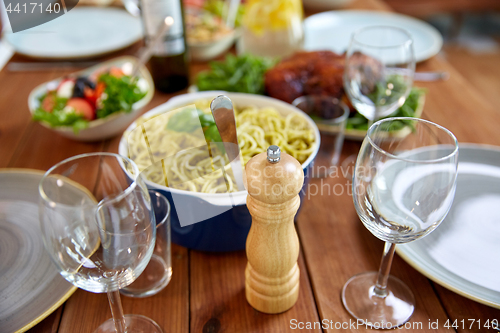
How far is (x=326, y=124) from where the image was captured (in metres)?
0.92

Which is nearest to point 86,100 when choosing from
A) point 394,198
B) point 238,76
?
point 238,76

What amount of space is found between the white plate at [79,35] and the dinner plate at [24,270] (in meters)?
0.72

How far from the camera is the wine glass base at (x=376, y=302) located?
61 cm

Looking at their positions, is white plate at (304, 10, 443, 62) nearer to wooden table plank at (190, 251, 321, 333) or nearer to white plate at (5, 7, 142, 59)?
white plate at (5, 7, 142, 59)

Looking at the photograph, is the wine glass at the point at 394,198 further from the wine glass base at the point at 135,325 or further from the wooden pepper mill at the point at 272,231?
the wine glass base at the point at 135,325

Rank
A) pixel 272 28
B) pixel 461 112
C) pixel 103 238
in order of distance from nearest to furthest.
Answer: pixel 103 238 → pixel 461 112 → pixel 272 28

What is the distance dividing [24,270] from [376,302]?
22.4 inches

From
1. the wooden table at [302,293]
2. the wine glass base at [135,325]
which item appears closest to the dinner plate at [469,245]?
the wooden table at [302,293]

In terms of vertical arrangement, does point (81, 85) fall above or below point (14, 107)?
above

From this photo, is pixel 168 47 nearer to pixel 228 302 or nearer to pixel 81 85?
pixel 81 85

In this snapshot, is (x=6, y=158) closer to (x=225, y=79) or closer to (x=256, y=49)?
(x=225, y=79)

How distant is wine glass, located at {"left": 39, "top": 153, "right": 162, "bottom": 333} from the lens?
1.63 ft

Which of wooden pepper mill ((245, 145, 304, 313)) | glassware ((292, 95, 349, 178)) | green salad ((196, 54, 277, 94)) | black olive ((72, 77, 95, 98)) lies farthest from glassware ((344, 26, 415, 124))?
black olive ((72, 77, 95, 98))

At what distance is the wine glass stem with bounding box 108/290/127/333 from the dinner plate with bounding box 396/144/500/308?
0.45 m
